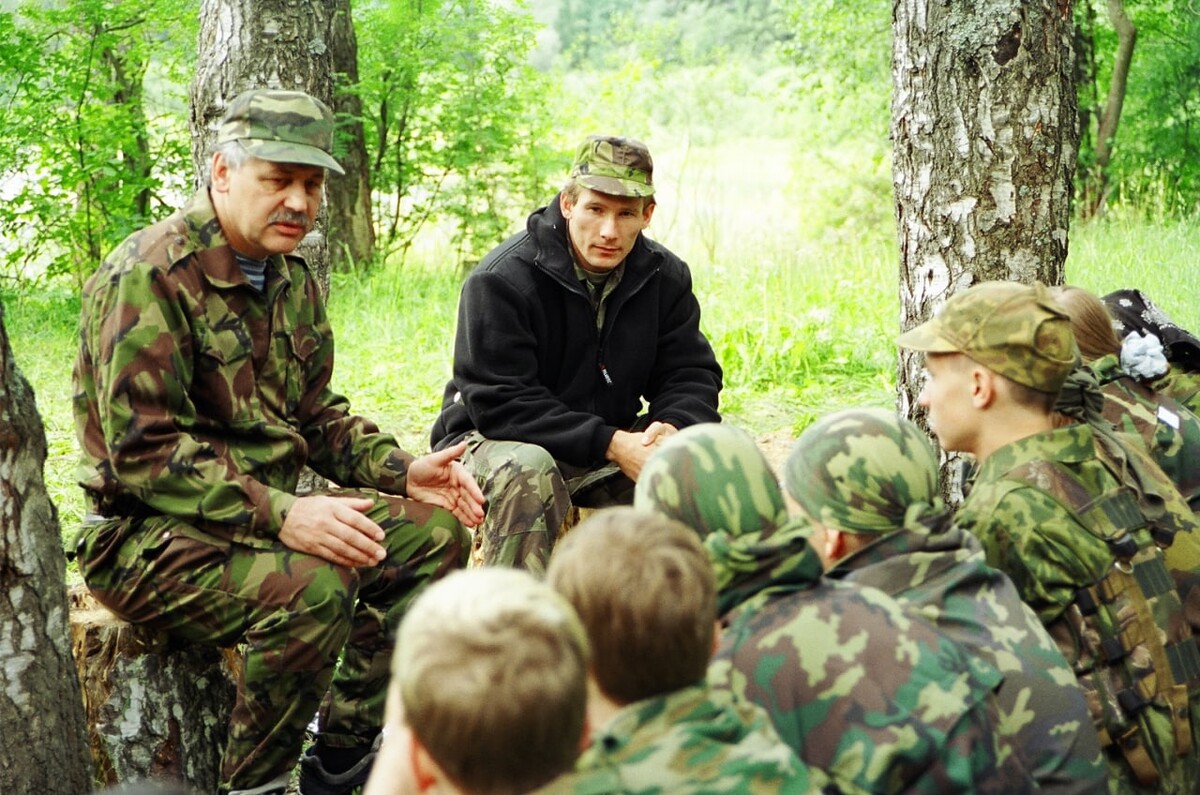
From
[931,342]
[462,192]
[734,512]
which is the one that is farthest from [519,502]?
[462,192]

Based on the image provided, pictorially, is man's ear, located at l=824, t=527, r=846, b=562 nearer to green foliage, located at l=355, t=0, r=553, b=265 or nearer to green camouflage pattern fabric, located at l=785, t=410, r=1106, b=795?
green camouflage pattern fabric, located at l=785, t=410, r=1106, b=795

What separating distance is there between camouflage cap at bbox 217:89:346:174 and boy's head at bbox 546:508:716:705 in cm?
186

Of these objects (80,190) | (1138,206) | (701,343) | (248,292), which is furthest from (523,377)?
(1138,206)

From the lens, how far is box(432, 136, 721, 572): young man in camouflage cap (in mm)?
4383

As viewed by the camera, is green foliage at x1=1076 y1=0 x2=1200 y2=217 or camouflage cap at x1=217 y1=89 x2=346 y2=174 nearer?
camouflage cap at x1=217 y1=89 x2=346 y2=174

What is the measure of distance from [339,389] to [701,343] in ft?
12.5

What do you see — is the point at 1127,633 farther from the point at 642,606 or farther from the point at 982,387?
the point at 642,606

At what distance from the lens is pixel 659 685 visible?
202cm

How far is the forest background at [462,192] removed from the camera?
8.12 metres

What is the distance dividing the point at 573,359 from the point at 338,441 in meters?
1.14

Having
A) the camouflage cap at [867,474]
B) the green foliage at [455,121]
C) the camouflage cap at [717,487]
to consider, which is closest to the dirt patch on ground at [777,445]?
the camouflage cap at [867,474]

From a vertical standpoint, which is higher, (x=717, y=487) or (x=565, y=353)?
(x=717, y=487)

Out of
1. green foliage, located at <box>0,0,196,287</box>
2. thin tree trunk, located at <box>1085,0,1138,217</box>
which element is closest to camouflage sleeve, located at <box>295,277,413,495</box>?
green foliage, located at <box>0,0,196,287</box>

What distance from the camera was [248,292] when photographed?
3.55 m
